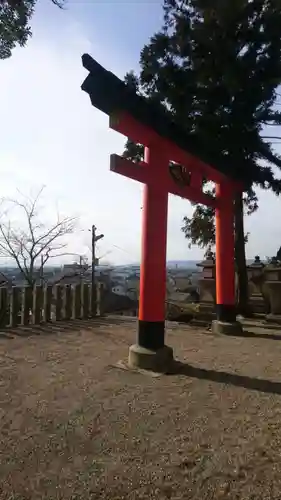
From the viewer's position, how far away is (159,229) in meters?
4.61

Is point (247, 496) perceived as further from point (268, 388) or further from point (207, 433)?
point (268, 388)

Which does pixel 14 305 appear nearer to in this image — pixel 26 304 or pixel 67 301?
pixel 26 304

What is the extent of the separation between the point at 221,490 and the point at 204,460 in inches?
12.1

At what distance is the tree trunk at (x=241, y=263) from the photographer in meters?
9.55

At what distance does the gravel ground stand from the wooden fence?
6.44 ft

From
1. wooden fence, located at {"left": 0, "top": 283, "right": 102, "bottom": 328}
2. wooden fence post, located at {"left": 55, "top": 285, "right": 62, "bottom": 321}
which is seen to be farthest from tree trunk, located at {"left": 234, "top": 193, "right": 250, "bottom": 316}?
wooden fence post, located at {"left": 55, "top": 285, "right": 62, "bottom": 321}

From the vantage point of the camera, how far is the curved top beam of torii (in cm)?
380

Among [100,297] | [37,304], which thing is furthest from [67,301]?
[100,297]

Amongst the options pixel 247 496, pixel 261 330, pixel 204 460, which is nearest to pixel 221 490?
pixel 247 496

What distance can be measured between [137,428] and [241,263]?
7.29 metres

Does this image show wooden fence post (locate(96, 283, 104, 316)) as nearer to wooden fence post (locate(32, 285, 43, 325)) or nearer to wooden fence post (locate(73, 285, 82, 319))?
wooden fence post (locate(73, 285, 82, 319))

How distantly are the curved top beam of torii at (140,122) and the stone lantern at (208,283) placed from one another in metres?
4.70

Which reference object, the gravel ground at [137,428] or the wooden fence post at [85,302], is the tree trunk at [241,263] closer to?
the wooden fence post at [85,302]

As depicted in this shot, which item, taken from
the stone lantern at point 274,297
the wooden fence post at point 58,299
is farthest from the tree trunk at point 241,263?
the wooden fence post at point 58,299
